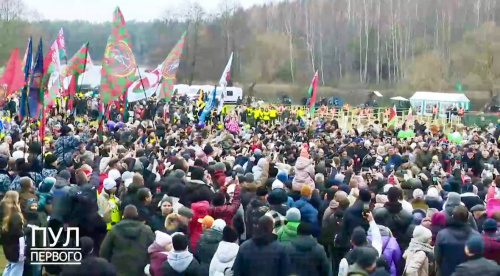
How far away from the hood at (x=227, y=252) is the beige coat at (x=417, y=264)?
1.68 metres

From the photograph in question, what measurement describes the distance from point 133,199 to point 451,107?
118 feet

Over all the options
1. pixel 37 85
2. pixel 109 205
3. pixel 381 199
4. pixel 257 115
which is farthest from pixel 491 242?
pixel 257 115

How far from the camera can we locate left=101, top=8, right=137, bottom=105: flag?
18.1 m

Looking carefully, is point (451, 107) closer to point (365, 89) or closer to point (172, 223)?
point (365, 89)

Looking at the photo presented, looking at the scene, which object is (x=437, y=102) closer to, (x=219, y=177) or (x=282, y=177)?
(x=282, y=177)

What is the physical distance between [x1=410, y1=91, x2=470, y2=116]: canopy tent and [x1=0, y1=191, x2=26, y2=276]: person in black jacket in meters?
36.6

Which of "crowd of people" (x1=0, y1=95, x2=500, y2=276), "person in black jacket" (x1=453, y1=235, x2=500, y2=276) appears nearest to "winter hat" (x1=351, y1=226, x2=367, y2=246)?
"crowd of people" (x1=0, y1=95, x2=500, y2=276)

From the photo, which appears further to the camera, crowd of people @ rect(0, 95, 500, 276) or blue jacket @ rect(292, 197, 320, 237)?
blue jacket @ rect(292, 197, 320, 237)

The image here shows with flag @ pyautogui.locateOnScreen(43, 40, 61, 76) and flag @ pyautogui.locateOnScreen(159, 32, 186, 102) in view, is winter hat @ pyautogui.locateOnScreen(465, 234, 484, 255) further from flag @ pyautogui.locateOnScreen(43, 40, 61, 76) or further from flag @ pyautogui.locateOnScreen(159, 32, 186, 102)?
flag @ pyautogui.locateOnScreen(159, 32, 186, 102)

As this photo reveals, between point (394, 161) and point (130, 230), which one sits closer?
point (130, 230)

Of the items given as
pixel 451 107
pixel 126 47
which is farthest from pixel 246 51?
pixel 126 47

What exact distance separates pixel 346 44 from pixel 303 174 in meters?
60.9

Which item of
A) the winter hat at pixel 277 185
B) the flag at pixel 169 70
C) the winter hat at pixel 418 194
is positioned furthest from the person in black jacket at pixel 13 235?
the flag at pixel 169 70

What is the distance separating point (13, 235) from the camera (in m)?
8.73
